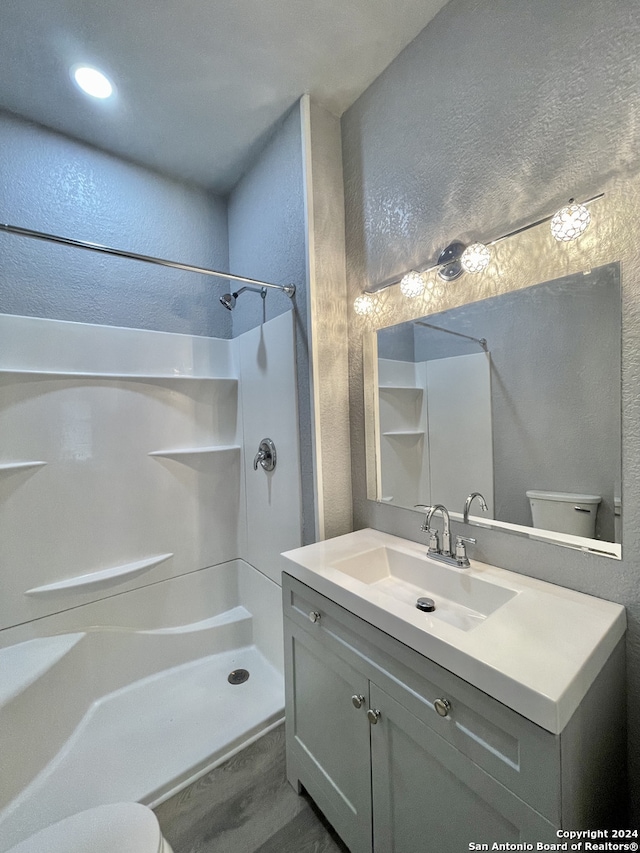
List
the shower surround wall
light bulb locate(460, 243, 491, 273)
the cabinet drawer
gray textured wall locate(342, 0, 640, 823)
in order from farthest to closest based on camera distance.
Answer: the shower surround wall
light bulb locate(460, 243, 491, 273)
gray textured wall locate(342, 0, 640, 823)
the cabinet drawer

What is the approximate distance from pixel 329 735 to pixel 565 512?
1001 mm

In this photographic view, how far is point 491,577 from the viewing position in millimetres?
1056

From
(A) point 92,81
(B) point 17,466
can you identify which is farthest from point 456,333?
(B) point 17,466

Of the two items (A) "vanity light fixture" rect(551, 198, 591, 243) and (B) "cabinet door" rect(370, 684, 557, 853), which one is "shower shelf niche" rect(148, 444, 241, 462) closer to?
(B) "cabinet door" rect(370, 684, 557, 853)

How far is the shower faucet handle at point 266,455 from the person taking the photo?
1825 mm

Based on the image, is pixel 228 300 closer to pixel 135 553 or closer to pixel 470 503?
pixel 135 553

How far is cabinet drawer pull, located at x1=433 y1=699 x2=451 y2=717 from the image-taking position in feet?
2.40

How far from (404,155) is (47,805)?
109 inches

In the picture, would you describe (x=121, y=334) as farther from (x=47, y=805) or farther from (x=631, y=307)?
(x=631, y=307)

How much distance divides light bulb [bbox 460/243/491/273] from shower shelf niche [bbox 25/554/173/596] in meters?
2.04

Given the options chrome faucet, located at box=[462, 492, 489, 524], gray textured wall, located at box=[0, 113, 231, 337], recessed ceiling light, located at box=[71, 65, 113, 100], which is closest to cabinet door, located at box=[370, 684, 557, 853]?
chrome faucet, located at box=[462, 492, 489, 524]

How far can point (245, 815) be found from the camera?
122 cm

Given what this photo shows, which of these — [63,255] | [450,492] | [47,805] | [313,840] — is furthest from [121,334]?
[313,840]

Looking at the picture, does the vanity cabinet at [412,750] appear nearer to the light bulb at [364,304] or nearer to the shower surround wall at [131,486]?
the shower surround wall at [131,486]
